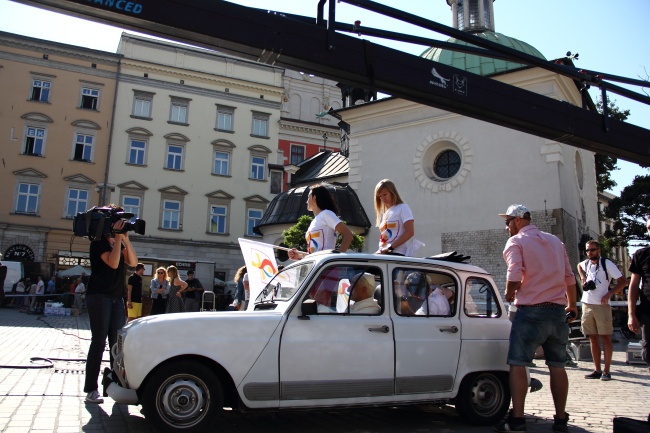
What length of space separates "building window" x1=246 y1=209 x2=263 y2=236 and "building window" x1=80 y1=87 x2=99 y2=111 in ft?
40.8

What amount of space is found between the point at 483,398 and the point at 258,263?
3.13 meters

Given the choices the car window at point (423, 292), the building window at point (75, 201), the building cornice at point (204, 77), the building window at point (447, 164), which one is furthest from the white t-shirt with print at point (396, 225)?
the building cornice at point (204, 77)

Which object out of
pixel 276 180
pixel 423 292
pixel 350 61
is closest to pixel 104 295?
pixel 423 292

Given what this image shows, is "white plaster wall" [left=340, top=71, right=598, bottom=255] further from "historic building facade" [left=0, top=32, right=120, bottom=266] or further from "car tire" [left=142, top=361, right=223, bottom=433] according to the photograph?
"historic building facade" [left=0, top=32, right=120, bottom=266]

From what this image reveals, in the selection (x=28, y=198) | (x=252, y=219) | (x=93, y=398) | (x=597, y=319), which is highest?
(x=28, y=198)

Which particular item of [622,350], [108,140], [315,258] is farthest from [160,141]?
[315,258]

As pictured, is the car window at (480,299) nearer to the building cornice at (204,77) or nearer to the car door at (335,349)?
the car door at (335,349)

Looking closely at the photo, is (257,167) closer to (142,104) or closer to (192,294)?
(142,104)

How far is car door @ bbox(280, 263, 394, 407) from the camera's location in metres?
4.54

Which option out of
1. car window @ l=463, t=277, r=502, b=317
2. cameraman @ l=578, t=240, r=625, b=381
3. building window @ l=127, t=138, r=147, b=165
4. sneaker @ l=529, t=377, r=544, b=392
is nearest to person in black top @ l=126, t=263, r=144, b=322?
car window @ l=463, t=277, r=502, b=317

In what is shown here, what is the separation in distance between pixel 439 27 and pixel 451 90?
2.01 feet

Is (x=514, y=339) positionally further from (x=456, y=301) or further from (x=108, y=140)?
(x=108, y=140)

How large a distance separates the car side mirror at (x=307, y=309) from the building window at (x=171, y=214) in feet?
108

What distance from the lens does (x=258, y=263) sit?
6.88 m
